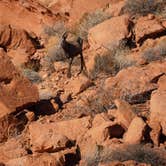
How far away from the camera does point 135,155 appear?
645 centimetres

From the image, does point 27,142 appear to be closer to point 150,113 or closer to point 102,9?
point 150,113

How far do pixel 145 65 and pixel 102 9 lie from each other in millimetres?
3565

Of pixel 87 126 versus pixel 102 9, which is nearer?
pixel 87 126

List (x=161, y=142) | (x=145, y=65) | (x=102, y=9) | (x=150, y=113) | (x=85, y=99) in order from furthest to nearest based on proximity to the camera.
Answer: (x=102, y=9) → (x=145, y=65) → (x=85, y=99) → (x=150, y=113) → (x=161, y=142)

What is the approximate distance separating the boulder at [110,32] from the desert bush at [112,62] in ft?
0.70

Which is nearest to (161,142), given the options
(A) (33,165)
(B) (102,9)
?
(A) (33,165)

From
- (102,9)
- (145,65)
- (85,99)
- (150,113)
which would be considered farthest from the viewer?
(102,9)

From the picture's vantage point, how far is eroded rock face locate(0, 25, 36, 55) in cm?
1241

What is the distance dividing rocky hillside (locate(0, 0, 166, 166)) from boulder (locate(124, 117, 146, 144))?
1 cm

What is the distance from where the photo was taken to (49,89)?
9906 millimetres

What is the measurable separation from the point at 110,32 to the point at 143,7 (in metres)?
1.53

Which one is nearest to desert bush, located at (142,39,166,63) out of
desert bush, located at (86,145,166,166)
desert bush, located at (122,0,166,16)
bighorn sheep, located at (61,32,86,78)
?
bighorn sheep, located at (61,32,86,78)

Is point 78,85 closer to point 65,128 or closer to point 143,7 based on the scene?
point 65,128

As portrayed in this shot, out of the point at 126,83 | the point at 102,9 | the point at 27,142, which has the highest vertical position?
the point at 102,9
